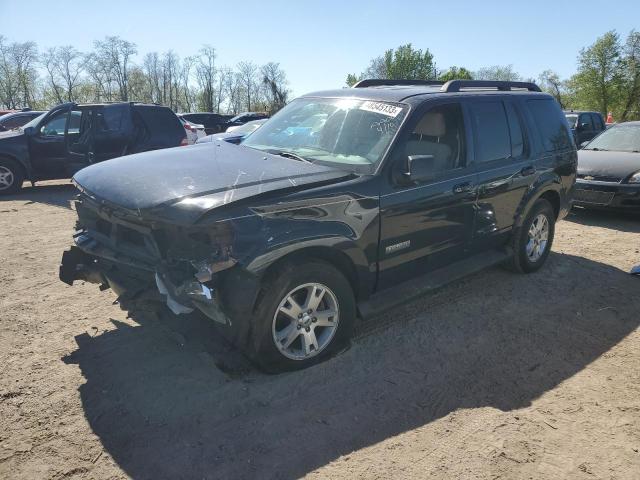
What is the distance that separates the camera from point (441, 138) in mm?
4137

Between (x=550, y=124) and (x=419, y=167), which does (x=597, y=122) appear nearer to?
(x=550, y=124)

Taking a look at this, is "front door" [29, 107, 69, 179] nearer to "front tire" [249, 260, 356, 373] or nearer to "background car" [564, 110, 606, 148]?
"front tire" [249, 260, 356, 373]

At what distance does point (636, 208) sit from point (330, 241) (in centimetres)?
700

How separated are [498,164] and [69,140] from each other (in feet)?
30.0

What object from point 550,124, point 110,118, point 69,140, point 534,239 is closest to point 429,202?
point 534,239

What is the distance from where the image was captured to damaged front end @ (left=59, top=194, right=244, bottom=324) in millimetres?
2857

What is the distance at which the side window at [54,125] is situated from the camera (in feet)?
34.0

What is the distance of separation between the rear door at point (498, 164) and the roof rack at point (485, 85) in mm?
238

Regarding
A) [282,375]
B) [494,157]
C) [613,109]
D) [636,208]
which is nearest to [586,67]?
[613,109]

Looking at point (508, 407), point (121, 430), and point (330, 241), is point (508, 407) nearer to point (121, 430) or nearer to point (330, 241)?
point (330, 241)

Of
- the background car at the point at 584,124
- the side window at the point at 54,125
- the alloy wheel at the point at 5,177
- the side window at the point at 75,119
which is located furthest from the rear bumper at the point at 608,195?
the alloy wheel at the point at 5,177

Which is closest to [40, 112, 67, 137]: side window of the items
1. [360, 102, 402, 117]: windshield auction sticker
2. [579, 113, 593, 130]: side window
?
[360, 102, 402, 117]: windshield auction sticker

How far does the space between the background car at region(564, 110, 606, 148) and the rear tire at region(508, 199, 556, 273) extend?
381 inches

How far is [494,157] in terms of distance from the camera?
4645mm
